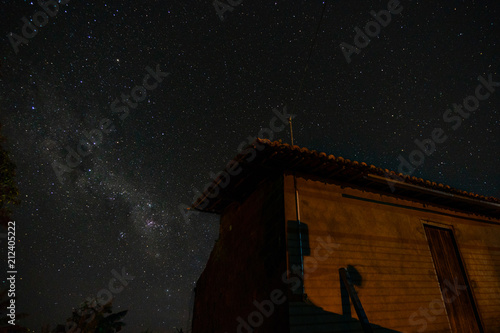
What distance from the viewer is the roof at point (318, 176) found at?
6441 millimetres

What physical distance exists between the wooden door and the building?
36mm

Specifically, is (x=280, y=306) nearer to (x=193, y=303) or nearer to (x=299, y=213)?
(x=299, y=213)

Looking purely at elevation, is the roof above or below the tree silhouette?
above

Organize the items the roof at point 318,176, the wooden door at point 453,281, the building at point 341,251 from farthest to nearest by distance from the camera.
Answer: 1. the wooden door at point 453,281
2. the roof at point 318,176
3. the building at point 341,251

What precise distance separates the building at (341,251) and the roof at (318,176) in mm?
37

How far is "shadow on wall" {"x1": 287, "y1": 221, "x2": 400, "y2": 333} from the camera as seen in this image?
17.2 feet

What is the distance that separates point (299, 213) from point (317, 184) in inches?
46.5

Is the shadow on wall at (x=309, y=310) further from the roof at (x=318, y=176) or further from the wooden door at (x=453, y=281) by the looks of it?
the wooden door at (x=453, y=281)

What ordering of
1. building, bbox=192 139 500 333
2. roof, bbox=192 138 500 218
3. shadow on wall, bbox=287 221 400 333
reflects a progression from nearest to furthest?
shadow on wall, bbox=287 221 400 333
building, bbox=192 139 500 333
roof, bbox=192 138 500 218

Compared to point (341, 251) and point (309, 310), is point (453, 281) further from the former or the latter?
point (309, 310)

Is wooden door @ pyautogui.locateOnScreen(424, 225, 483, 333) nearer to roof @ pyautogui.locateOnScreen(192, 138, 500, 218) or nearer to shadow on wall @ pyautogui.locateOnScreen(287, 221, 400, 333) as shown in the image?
roof @ pyautogui.locateOnScreen(192, 138, 500, 218)

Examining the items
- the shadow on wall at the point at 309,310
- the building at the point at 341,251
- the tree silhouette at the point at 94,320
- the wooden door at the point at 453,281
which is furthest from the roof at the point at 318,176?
the tree silhouette at the point at 94,320

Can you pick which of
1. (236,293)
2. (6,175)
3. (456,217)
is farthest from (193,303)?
(456,217)

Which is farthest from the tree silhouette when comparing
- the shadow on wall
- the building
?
the shadow on wall
